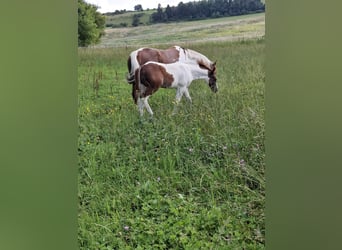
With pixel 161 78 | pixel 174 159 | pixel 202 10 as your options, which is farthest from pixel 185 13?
pixel 174 159

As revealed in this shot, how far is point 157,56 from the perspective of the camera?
295 cm

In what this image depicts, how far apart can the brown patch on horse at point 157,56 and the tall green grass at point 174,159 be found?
0.12 metres

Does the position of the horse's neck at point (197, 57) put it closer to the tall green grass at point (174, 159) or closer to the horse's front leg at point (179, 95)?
the tall green grass at point (174, 159)

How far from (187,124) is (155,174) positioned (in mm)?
363

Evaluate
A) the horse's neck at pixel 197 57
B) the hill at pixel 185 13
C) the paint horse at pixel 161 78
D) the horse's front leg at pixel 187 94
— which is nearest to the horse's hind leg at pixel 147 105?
→ the paint horse at pixel 161 78

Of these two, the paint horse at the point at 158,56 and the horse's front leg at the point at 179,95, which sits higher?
the paint horse at the point at 158,56

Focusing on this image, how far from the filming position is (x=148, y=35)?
9.75 feet

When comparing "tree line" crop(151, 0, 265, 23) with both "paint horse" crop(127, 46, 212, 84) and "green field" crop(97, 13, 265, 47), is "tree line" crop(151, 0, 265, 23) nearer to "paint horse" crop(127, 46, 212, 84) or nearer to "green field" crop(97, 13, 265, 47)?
"green field" crop(97, 13, 265, 47)

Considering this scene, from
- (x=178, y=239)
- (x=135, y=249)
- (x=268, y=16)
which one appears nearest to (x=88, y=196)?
(x=135, y=249)

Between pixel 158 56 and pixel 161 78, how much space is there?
138 millimetres

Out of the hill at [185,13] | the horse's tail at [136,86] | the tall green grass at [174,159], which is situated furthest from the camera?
the horse's tail at [136,86]

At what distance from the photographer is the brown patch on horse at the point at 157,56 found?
9.64 ft

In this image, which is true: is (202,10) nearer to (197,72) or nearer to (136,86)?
(197,72)
